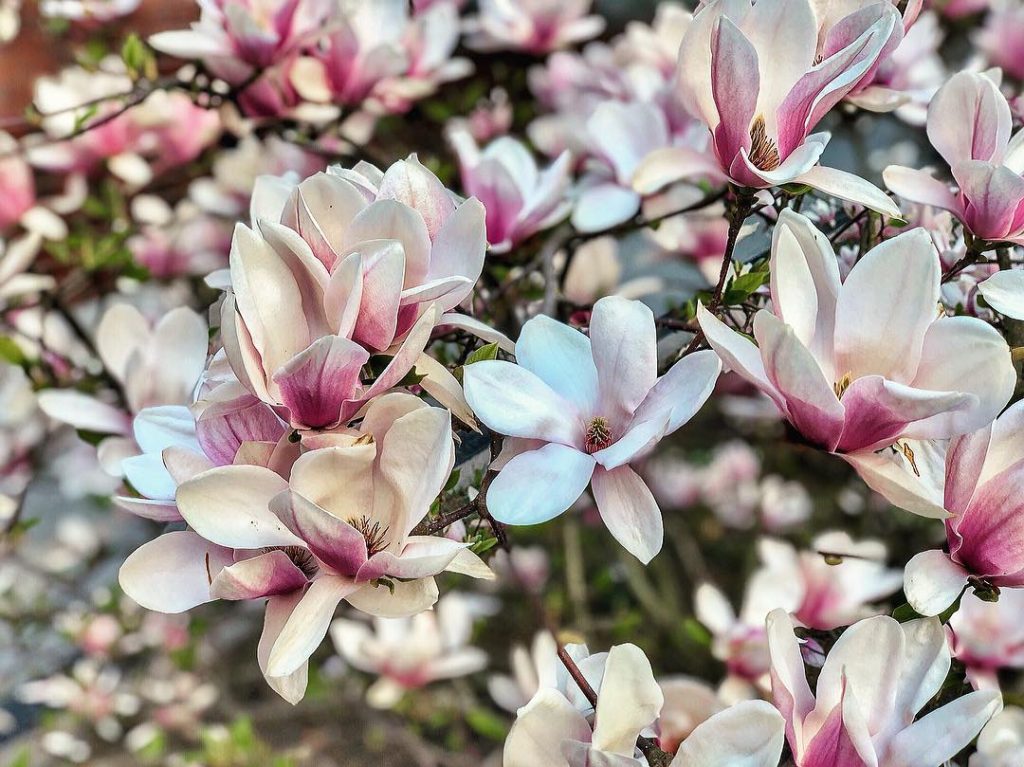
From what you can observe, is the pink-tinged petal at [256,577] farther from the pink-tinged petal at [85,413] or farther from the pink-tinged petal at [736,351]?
the pink-tinged petal at [85,413]

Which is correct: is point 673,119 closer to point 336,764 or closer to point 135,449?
point 135,449

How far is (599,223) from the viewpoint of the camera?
0.76 meters

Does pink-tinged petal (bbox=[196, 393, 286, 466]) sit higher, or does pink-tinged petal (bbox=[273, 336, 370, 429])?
pink-tinged petal (bbox=[273, 336, 370, 429])

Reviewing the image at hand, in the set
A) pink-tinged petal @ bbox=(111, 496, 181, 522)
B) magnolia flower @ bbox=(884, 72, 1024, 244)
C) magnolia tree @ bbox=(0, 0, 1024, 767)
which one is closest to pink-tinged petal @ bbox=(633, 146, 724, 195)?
magnolia tree @ bbox=(0, 0, 1024, 767)

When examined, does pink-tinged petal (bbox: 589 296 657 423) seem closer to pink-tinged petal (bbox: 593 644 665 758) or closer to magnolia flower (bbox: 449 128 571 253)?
pink-tinged petal (bbox: 593 644 665 758)

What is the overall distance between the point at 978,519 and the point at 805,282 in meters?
0.15

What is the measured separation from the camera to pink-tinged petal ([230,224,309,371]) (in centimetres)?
41

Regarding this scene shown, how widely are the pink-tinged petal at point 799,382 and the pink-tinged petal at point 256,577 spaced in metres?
0.24

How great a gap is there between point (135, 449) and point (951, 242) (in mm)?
630

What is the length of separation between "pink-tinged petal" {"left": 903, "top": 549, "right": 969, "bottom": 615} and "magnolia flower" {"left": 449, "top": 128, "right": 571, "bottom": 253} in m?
0.39

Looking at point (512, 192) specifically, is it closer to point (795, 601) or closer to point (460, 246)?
point (460, 246)

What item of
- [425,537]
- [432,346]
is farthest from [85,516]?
[425,537]

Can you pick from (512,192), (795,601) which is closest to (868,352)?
(512,192)

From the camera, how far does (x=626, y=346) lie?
1.40ft
